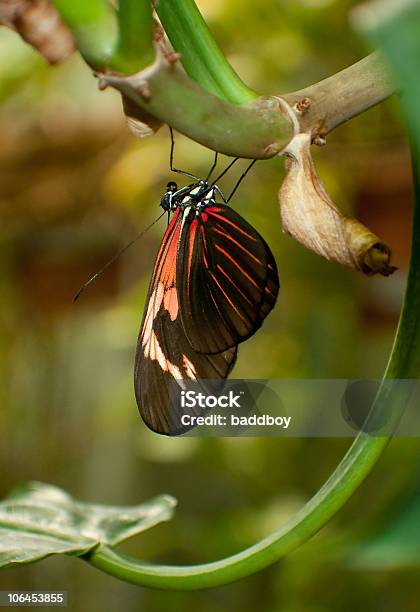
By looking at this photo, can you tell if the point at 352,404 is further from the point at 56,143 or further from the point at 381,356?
the point at 56,143

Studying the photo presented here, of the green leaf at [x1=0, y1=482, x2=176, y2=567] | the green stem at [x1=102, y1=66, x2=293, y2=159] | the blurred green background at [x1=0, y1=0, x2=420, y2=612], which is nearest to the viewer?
the green stem at [x1=102, y1=66, x2=293, y2=159]

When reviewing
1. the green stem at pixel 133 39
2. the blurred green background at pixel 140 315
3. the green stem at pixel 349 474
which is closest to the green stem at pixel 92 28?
the green stem at pixel 133 39

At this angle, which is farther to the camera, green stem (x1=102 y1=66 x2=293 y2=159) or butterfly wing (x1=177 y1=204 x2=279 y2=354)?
butterfly wing (x1=177 y1=204 x2=279 y2=354)

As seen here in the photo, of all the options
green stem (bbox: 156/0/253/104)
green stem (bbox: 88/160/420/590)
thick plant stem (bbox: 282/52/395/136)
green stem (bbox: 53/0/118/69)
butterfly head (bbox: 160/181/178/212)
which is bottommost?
green stem (bbox: 88/160/420/590)

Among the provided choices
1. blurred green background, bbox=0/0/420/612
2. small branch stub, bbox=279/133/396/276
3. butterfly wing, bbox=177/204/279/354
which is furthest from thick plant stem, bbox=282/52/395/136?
blurred green background, bbox=0/0/420/612

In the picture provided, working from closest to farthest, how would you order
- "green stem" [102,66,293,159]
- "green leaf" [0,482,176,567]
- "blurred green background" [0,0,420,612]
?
1. "green stem" [102,66,293,159]
2. "green leaf" [0,482,176,567]
3. "blurred green background" [0,0,420,612]

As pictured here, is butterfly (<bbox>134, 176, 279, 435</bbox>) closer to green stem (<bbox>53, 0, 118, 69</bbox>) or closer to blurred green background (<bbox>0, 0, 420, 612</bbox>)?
green stem (<bbox>53, 0, 118, 69</bbox>)

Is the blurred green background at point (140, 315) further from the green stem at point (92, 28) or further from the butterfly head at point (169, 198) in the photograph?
the green stem at point (92, 28)
